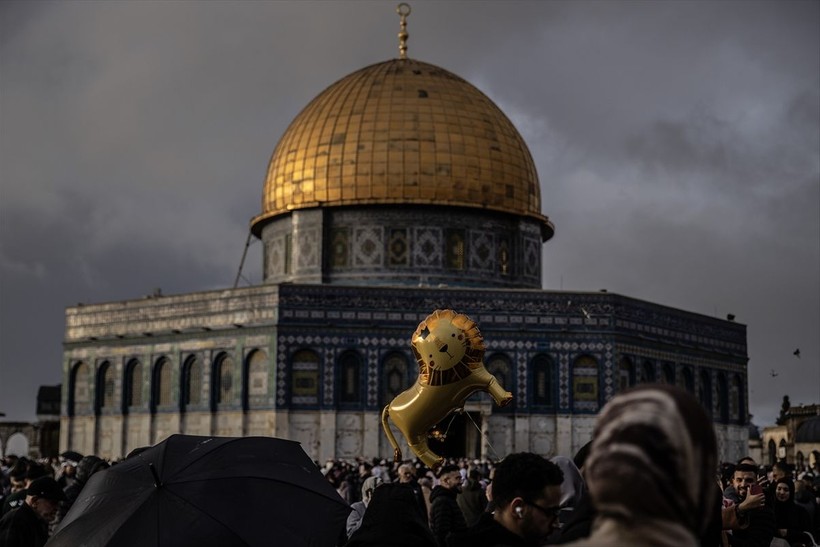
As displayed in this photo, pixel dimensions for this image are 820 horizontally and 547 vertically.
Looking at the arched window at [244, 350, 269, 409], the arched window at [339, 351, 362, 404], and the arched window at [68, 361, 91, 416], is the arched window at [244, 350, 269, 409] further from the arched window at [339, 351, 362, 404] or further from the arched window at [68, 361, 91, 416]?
the arched window at [68, 361, 91, 416]

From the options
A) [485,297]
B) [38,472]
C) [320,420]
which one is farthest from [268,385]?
[38,472]

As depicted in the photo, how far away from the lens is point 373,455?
3888cm

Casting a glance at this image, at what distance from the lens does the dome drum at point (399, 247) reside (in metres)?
42.6

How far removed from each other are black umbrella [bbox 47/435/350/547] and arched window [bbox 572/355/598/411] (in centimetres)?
3308

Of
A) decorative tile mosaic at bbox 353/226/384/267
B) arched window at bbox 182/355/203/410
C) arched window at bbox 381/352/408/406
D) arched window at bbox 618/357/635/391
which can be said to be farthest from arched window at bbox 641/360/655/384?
arched window at bbox 182/355/203/410

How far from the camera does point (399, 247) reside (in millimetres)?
42719

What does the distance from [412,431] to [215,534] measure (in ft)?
20.1

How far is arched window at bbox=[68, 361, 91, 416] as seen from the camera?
4412 cm

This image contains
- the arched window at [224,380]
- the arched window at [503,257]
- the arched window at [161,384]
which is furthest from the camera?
the arched window at [503,257]

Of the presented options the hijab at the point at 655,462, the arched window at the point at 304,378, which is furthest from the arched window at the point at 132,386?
the hijab at the point at 655,462

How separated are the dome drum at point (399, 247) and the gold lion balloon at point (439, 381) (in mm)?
29134

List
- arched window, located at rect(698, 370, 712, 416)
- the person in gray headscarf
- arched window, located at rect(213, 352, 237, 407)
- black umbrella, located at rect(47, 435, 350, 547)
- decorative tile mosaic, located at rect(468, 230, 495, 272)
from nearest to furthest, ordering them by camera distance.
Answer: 1. the person in gray headscarf
2. black umbrella, located at rect(47, 435, 350, 547)
3. arched window, located at rect(213, 352, 237, 407)
4. decorative tile mosaic, located at rect(468, 230, 495, 272)
5. arched window, located at rect(698, 370, 712, 416)

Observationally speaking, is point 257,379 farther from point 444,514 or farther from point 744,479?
point 744,479

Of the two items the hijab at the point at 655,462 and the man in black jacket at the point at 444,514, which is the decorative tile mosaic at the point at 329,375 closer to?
the man in black jacket at the point at 444,514
